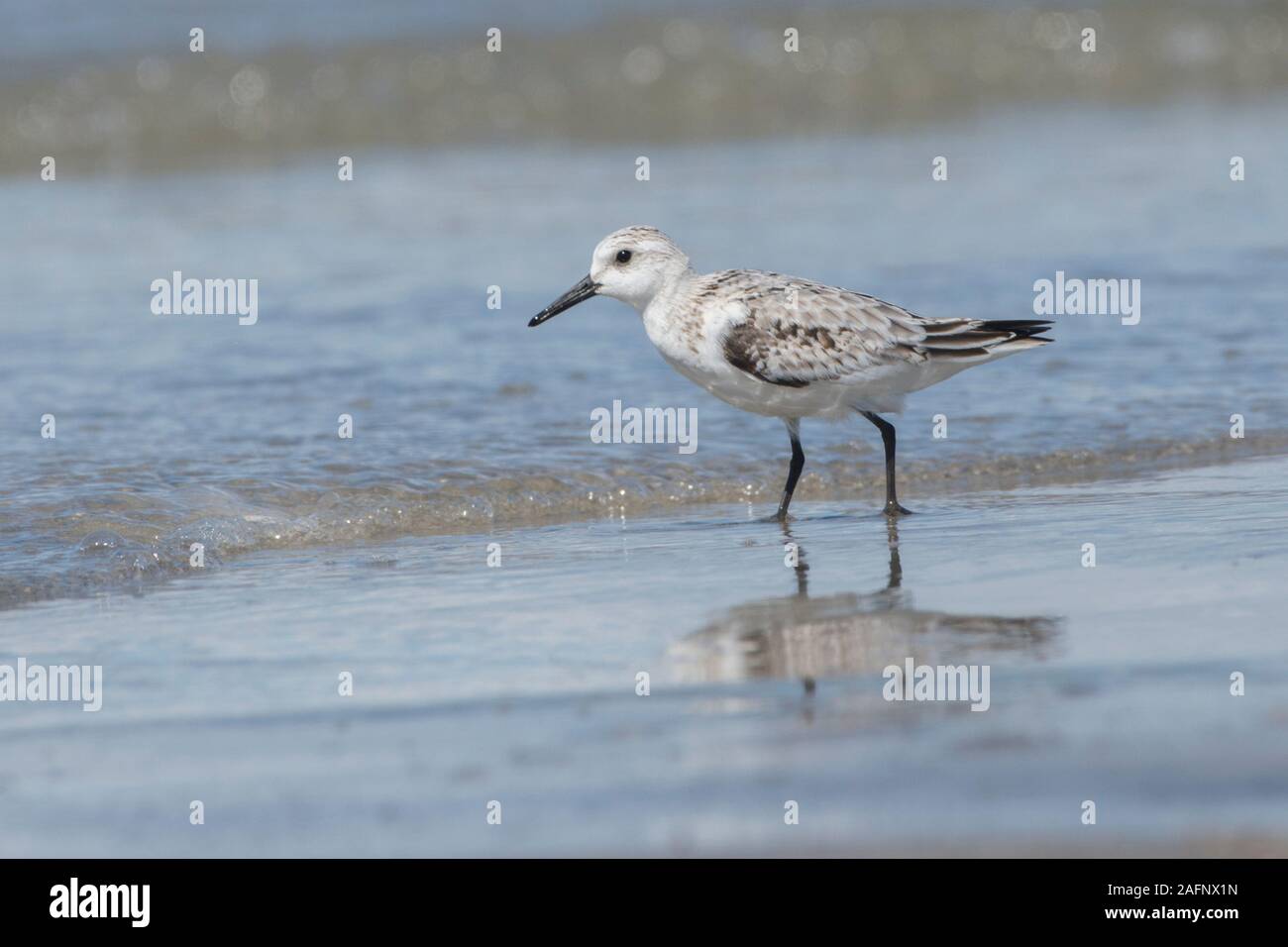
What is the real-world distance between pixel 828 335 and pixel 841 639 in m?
2.14

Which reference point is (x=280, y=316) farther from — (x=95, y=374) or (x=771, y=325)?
(x=771, y=325)

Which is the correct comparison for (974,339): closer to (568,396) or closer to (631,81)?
(568,396)

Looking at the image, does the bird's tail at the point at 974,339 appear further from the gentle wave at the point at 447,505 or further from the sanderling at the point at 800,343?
the gentle wave at the point at 447,505

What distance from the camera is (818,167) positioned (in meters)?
15.8

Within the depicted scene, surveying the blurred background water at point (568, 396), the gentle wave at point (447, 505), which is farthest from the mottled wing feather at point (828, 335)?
the gentle wave at point (447, 505)

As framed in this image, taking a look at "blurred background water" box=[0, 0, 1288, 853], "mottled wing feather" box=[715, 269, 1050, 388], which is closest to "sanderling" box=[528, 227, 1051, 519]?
"mottled wing feather" box=[715, 269, 1050, 388]

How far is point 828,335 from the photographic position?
23.5ft

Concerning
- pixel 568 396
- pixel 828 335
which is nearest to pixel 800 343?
pixel 828 335

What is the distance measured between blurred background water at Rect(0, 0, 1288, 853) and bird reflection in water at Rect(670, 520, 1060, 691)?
0.02m

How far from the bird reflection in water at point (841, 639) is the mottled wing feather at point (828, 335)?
4.93 feet

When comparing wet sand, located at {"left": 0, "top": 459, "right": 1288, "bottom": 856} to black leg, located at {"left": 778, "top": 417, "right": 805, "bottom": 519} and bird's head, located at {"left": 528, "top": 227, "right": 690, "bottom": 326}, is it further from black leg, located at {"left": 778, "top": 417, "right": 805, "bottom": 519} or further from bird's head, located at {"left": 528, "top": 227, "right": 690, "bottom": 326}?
bird's head, located at {"left": 528, "top": 227, "right": 690, "bottom": 326}

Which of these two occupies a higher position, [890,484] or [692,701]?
[890,484]

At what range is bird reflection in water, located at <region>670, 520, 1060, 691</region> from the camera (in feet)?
16.5

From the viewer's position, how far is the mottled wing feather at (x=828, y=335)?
7.09 metres
